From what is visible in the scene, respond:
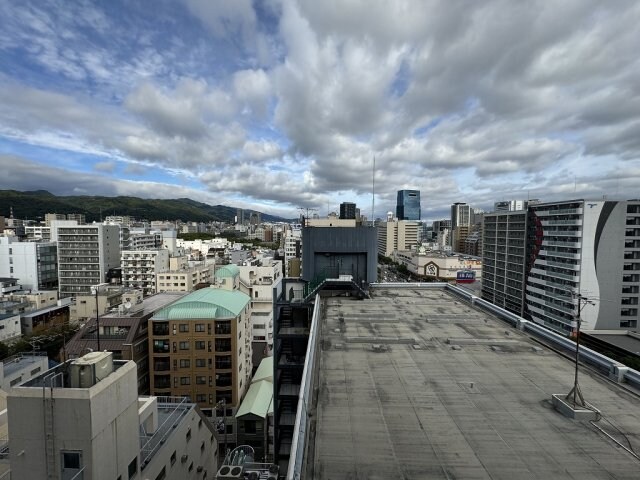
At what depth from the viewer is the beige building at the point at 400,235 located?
15888cm

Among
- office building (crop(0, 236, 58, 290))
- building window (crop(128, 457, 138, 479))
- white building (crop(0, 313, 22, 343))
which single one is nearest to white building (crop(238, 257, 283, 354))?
white building (crop(0, 313, 22, 343))

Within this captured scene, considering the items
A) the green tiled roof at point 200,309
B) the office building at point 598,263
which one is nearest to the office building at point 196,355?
the green tiled roof at point 200,309

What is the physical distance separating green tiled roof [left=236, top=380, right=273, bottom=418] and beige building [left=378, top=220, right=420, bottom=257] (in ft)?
439

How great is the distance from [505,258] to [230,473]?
205ft

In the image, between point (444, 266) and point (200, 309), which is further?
point (444, 266)

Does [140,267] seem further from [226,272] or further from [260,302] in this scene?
[260,302]

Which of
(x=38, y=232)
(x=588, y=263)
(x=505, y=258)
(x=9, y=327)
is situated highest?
(x=38, y=232)

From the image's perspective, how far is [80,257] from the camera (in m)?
72.6

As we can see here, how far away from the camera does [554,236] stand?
50.2 m

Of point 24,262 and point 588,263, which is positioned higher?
point 588,263

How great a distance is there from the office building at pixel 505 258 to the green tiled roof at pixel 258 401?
48.4 meters

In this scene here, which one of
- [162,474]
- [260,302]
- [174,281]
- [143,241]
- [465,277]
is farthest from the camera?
[143,241]

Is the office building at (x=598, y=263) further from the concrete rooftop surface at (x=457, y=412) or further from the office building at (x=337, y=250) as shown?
the concrete rooftop surface at (x=457, y=412)

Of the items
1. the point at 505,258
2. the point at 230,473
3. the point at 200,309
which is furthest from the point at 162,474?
the point at 505,258
